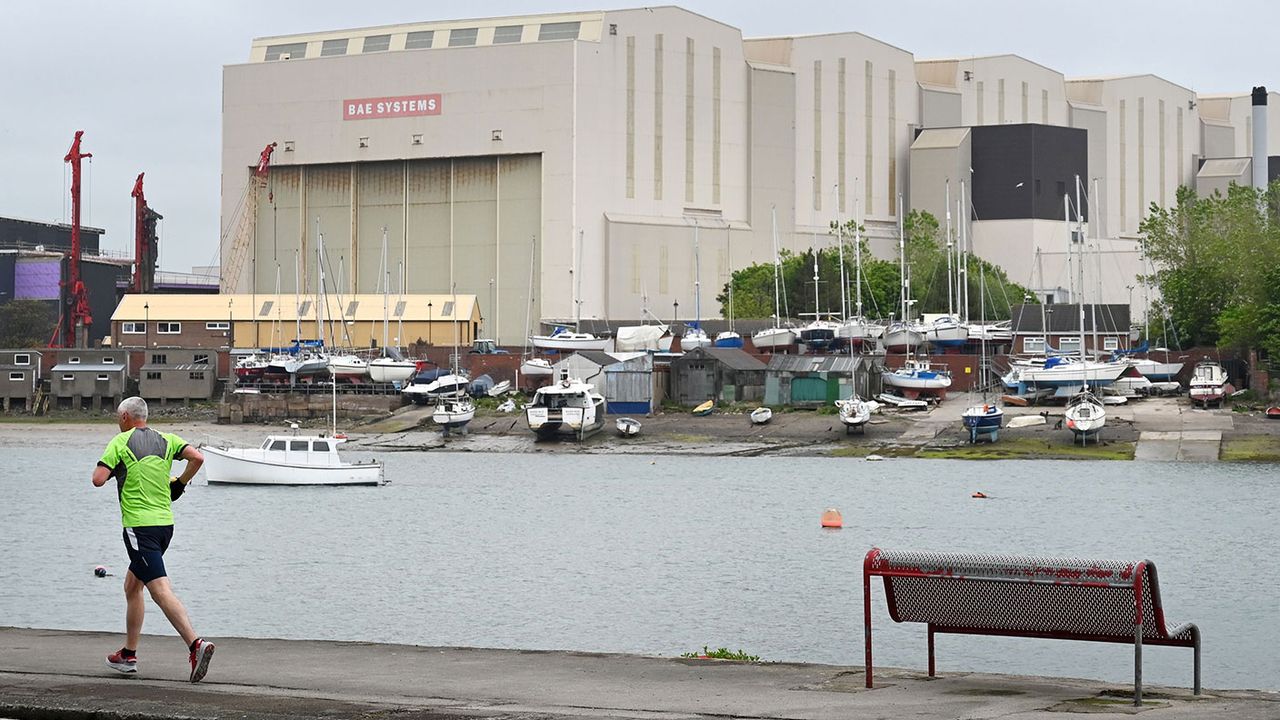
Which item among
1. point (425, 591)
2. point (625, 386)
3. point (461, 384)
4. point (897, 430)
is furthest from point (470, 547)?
point (461, 384)

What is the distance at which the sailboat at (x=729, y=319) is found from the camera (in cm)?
10869

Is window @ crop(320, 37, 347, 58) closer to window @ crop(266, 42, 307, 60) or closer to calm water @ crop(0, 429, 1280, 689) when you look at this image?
window @ crop(266, 42, 307, 60)

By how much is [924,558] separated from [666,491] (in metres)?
53.4

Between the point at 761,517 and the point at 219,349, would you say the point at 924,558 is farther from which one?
the point at 219,349

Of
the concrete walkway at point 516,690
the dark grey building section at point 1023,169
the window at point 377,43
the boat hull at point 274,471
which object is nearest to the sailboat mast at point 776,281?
the dark grey building section at point 1023,169

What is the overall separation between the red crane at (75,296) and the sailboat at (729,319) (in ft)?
158

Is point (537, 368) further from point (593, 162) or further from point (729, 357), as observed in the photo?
point (593, 162)

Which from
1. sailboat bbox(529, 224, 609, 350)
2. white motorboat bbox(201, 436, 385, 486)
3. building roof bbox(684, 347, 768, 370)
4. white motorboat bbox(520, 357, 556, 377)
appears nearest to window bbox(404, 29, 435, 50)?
sailboat bbox(529, 224, 609, 350)

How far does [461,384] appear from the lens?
105m

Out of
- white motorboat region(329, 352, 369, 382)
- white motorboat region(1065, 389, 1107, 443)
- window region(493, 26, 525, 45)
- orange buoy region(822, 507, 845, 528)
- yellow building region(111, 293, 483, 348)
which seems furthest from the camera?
window region(493, 26, 525, 45)

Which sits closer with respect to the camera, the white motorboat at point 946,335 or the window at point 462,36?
the white motorboat at point 946,335

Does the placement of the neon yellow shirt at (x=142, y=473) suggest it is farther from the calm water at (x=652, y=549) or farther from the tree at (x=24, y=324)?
the tree at (x=24, y=324)

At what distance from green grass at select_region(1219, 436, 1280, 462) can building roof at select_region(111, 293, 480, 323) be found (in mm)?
59811

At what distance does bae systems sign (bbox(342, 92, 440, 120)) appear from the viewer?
129125mm
